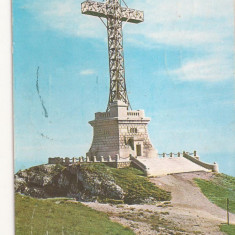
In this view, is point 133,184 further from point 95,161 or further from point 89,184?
point 95,161

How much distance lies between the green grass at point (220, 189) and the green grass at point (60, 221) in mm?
4230

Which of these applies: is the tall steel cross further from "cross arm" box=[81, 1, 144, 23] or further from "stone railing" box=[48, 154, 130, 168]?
"stone railing" box=[48, 154, 130, 168]

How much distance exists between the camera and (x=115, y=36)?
1958 centimetres

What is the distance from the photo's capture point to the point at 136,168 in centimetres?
1827

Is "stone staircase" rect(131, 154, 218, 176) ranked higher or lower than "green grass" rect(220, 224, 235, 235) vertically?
higher

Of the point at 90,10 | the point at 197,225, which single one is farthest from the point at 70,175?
the point at 90,10

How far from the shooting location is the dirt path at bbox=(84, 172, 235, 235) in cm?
1453

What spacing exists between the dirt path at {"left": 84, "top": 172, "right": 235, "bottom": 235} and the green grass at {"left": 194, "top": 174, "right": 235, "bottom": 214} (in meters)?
0.36

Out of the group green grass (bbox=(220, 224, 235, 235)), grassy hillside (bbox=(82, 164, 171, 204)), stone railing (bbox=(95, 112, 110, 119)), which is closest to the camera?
green grass (bbox=(220, 224, 235, 235))

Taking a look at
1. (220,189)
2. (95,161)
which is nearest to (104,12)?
(95,161)

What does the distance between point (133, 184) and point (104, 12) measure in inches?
309

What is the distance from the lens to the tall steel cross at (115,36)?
18.3 metres

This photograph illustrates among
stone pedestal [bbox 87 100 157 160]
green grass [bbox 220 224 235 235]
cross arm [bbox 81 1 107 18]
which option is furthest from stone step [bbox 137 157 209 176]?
cross arm [bbox 81 1 107 18]

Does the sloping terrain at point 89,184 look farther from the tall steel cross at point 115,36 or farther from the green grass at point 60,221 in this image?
the tall steel cross at point 115,36
